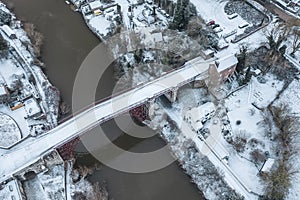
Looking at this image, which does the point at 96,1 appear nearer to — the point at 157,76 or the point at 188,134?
the point at 157,76

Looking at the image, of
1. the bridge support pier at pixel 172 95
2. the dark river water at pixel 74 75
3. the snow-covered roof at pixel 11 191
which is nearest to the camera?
the snow-covered roof at pixel 11 191

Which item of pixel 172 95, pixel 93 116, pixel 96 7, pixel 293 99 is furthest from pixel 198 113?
pixel 96 7

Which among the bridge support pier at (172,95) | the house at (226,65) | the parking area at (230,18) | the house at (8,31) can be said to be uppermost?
the house at (8,31)

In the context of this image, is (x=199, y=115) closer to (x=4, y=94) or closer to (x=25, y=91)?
(x=25, y=91)

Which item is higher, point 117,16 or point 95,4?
point 95,4

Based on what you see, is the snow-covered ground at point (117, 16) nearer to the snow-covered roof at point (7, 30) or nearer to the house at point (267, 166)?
the snow-covered roof at point (7, 30)

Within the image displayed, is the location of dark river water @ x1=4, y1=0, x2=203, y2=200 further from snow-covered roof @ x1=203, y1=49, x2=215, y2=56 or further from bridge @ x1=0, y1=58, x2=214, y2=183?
snow-covered roof @ x1=203, y1=49, x2=215, y2=56

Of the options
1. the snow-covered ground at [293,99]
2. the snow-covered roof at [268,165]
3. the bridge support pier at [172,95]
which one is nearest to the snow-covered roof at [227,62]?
the bridge support pier at [172,95]

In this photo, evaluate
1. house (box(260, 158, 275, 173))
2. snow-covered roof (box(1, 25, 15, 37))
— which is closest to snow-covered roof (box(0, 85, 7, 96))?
snow-covered roof (box(1, 25, 15, 37))

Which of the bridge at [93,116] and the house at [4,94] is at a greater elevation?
the house at [4,94]
